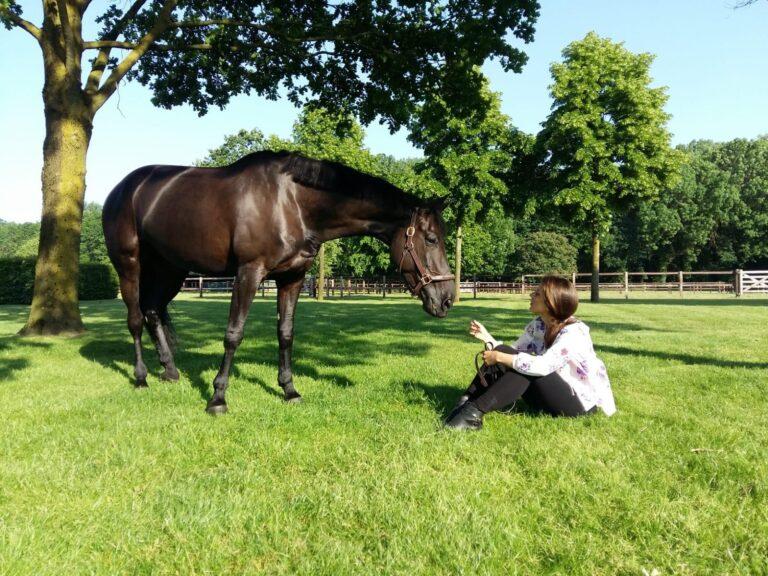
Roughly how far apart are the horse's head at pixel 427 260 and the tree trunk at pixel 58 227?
864 centimetres

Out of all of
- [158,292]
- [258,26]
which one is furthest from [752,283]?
[158,292]

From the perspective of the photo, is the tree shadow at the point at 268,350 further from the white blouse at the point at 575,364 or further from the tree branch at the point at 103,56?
A: the tree branch at the point at 103,56

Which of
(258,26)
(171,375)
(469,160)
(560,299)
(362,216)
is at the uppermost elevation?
(469,160)

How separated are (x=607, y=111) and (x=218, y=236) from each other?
29539 mm

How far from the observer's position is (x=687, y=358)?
811cm

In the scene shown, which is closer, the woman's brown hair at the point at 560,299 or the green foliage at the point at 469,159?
the woman's brown hair at the point at 560,299

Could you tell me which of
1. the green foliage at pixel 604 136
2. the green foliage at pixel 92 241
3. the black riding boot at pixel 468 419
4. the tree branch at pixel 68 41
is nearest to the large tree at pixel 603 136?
the green foliage at pixel 604 136

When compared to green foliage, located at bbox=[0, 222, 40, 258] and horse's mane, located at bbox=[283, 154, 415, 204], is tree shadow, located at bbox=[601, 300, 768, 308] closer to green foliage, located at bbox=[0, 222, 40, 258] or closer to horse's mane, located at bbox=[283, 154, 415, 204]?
horse's mane, located at bbox=[283, 154, 415, 204]

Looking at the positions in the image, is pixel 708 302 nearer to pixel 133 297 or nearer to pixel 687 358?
pixel 687 358

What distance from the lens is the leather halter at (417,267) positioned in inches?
192

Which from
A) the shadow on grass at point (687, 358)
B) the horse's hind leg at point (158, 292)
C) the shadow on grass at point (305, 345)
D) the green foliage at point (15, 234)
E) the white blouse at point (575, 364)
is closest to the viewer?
the white blouse at point (575, 364)

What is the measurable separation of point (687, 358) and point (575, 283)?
29.3 m

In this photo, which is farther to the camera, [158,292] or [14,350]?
[14,350]

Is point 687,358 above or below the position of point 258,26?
below
